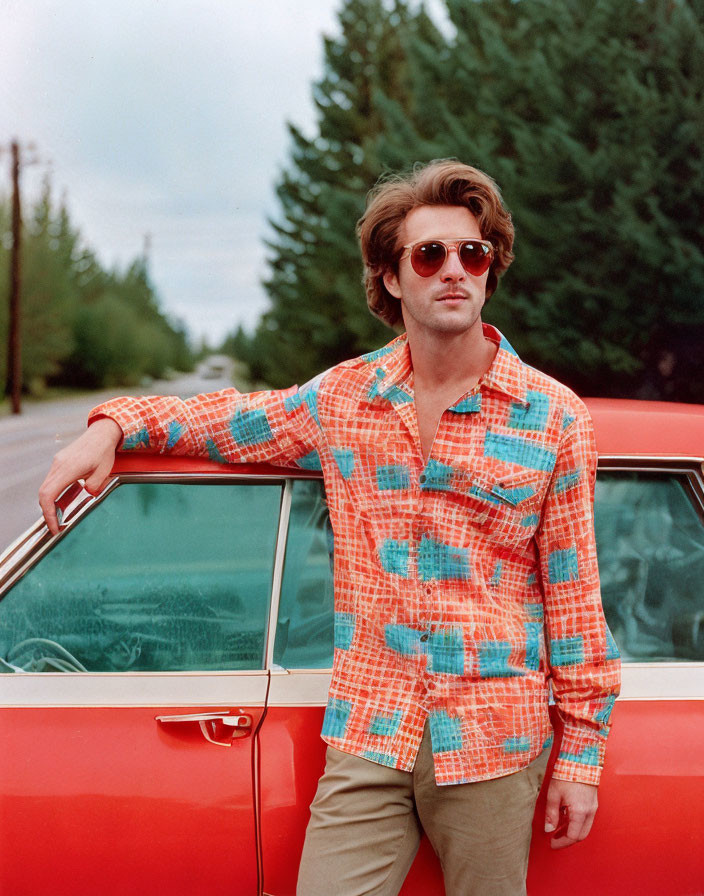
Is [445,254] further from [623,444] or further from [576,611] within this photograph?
[576,611]

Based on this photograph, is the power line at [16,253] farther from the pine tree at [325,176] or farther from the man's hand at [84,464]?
the man's hand at [84,464]

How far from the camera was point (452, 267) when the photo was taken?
1873 mm

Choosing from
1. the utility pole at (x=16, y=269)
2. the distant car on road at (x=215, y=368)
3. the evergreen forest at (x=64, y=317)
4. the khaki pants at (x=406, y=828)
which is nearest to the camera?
the khaki pants at (x=406, y=828)

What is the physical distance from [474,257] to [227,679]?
101 centimetres

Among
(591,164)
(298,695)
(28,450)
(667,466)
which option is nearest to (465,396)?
(667,466)

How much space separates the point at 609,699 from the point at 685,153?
942 centimetres

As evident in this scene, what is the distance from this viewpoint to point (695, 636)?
6.73 ft

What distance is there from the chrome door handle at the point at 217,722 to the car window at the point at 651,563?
844 millimetres

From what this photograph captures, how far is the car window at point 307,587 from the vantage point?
1952 mm

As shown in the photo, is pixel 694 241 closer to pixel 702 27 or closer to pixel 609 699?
pixel 702 27

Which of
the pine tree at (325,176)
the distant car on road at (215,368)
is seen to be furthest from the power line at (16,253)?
the distant car on road at (215,368)

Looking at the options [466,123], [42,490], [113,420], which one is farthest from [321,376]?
[466,123]

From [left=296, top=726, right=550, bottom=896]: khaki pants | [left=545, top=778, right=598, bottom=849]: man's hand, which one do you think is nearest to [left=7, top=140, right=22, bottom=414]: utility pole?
[left=296, top=726, right=550, bottom=896]: khaki pants

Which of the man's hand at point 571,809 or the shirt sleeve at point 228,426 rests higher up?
the shirt sleeve at point 228,426
